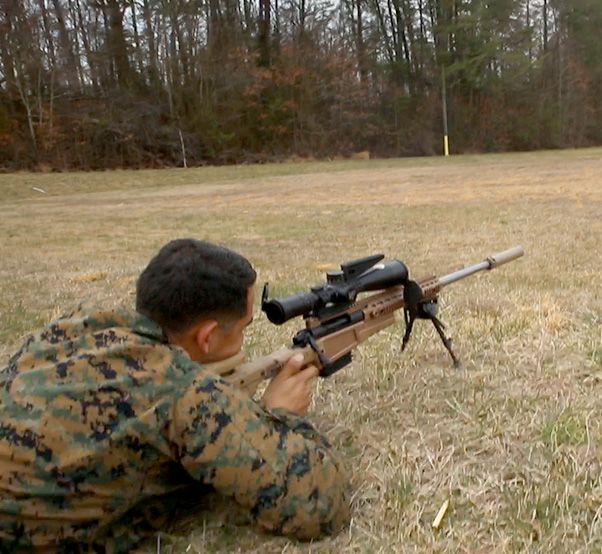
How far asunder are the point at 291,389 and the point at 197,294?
0.59m

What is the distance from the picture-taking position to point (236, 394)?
1994 millimetres

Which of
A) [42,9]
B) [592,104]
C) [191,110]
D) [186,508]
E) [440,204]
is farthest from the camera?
[592,104]

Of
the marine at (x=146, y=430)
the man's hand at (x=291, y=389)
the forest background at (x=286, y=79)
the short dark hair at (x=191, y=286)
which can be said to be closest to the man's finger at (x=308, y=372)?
the man's hand at (x=291, y=389)

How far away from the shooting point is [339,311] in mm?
2684

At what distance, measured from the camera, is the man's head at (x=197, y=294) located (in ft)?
6.70

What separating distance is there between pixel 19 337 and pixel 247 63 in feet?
114

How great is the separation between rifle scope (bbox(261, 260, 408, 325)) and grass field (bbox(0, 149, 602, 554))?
0.62 m

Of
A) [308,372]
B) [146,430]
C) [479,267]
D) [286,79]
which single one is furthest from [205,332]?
[286,79]

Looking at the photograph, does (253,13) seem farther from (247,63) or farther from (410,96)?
(410,96)

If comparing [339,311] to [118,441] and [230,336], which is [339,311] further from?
[118,441]

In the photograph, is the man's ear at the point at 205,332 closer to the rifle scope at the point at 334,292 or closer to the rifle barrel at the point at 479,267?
the rifle scope at the point at 334,292

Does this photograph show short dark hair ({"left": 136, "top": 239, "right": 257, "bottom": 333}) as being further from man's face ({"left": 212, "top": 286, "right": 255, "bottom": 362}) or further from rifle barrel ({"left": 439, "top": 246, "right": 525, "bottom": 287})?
rifle barrel ({"left": 439, "top": 246, "right": 525, "bottom": 287})

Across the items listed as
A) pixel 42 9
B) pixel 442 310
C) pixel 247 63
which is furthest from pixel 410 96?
pixel 442 310

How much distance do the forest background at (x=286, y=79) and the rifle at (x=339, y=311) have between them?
98.8 ft
